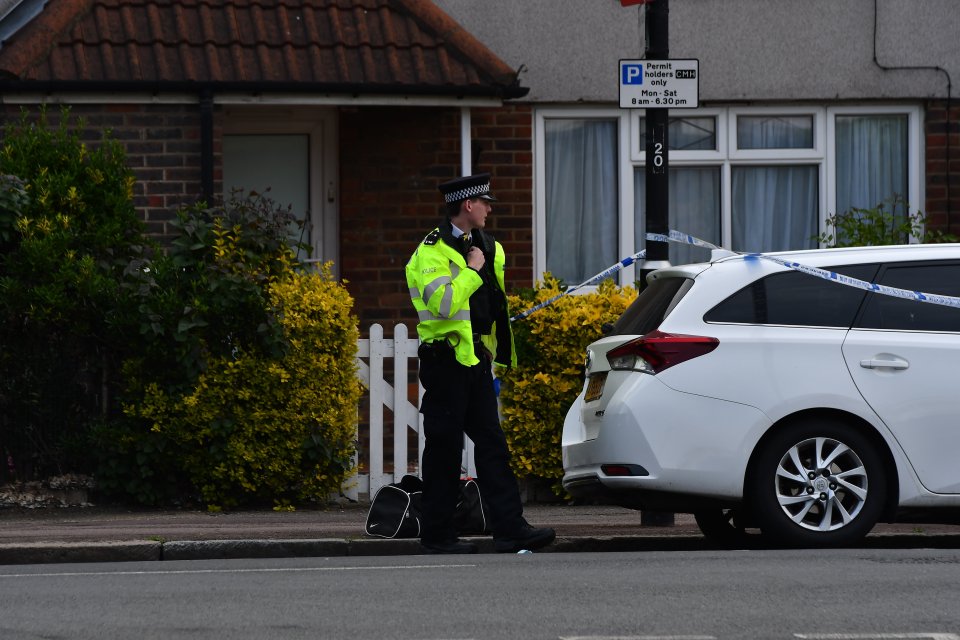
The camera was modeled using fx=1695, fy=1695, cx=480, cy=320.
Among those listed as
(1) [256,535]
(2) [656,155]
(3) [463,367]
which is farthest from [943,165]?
(1) [256,535]

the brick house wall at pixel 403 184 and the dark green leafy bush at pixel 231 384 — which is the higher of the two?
the brick house wall at pixel 403 184

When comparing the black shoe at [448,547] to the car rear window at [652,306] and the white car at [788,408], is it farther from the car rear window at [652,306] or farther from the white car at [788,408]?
the car rear window at [652,306]

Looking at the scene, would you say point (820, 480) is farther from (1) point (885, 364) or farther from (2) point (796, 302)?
(2) point (796, 302)

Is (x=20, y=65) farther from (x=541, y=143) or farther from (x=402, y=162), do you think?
(x=541, y=143)

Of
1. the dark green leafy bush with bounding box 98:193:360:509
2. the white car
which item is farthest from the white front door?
the white car

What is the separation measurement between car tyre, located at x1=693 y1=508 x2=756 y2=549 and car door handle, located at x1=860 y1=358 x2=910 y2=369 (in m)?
1.34

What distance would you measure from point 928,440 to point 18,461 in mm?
5815

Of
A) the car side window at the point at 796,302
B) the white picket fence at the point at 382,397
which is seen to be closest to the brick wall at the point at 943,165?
the white picket fence at the point at 382,397

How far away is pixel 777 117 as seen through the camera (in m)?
14.3

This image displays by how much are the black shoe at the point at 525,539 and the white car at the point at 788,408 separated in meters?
0.41

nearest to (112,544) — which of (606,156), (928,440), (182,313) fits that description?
(182,313)

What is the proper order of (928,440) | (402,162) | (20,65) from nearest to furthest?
(928,440) < (20,65) < (402,162)

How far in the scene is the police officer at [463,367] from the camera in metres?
8.76

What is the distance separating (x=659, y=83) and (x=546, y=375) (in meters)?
2.05
